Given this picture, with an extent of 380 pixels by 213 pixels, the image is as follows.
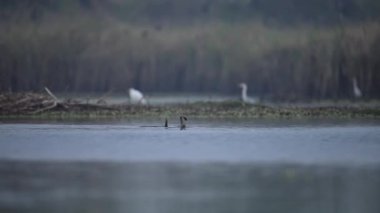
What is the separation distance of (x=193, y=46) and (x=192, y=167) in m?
24.2

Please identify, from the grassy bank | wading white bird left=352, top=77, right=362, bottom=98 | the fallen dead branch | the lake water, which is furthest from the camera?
wading white bird left=352, top=77, right=362, bottom=98

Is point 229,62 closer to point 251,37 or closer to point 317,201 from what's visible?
point 251,37

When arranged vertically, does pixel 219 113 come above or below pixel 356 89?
below

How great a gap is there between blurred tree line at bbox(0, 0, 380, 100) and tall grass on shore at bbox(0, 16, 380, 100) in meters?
0.04

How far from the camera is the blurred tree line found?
41.4 meters

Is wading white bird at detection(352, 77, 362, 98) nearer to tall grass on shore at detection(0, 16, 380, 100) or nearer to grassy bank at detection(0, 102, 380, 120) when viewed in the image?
tall grass on shore at detection(0, 16, 380, 100)

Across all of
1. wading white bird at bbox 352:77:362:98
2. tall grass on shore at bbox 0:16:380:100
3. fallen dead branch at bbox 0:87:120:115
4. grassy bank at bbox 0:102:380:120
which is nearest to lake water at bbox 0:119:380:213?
grassy bank at bbox 0:102:380:120

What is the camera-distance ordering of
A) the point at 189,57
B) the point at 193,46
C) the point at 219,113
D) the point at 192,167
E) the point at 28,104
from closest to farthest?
the point at 192,167
the point at 28,104
the point at 219,113
the point at 189,57
the point at 193,46

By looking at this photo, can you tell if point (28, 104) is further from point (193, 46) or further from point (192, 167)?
point (193, 46)

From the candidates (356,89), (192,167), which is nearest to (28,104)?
(356,89)

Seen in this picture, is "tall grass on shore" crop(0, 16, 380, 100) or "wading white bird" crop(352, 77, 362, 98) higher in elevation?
"tall grass on shore" crop(0, 16, 380, 100)

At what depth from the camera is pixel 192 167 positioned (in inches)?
885

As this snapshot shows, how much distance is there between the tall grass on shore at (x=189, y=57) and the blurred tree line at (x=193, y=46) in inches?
1.4

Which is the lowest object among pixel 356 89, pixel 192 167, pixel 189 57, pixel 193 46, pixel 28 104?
pixel 192 167
